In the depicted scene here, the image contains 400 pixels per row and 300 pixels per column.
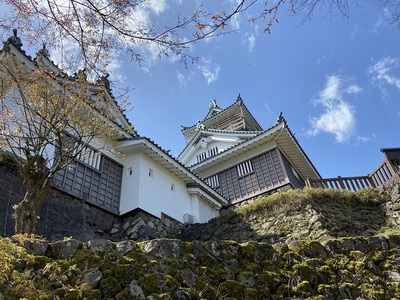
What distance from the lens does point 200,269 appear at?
184 inches

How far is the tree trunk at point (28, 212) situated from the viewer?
5461 millimetres

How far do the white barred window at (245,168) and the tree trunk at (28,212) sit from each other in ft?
42.5

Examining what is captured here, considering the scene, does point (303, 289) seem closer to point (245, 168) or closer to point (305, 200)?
point (305, 200)

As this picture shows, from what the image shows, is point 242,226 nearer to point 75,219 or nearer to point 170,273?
point 75,219

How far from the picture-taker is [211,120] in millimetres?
28047

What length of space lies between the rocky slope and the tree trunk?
3.20ft

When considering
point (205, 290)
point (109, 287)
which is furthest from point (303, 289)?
point (109, 287)

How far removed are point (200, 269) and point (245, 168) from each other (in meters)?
13.5

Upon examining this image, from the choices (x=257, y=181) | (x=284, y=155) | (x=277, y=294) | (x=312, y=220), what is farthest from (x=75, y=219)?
(x=284, y=155)

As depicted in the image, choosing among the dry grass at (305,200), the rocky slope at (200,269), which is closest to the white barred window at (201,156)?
the dry grass at (305,200)

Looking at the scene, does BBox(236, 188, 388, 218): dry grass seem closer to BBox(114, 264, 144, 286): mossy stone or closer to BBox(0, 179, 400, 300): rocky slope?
BBox(0, 179, 400, 300): rocky slope

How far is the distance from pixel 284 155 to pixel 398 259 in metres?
12.3

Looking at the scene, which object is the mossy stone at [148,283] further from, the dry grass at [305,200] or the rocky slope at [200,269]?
the dry grass at [305,200]

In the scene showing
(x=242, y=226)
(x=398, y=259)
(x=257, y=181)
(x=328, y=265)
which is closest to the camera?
(x=328, y=265)
